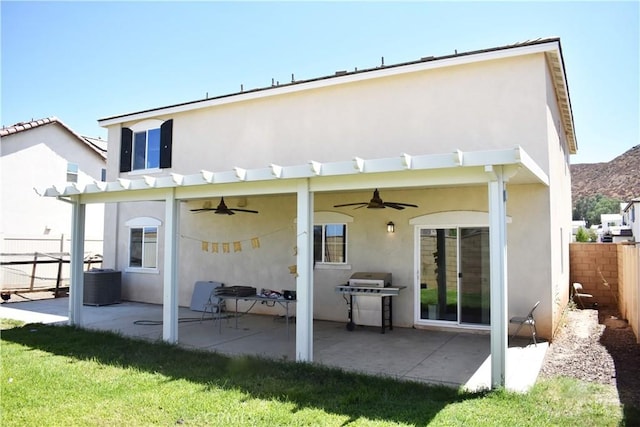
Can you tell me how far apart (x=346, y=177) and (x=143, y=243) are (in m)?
9.35

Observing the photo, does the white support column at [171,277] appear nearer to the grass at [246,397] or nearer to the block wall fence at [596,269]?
the grass at [246,397]

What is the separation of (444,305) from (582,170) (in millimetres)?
56968

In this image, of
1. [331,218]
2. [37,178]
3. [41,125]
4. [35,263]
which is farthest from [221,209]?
[41,125]

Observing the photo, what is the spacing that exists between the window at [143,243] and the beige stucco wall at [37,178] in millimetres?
3626

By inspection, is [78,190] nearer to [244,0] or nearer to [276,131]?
[276,131]

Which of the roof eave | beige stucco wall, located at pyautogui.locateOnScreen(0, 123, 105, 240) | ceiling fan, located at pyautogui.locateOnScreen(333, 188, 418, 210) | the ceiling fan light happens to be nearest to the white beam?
ceiling fan, located at pyautogui.locateOnScreen(333, 188, 418, 210)

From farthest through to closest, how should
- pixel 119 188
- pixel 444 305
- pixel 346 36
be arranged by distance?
pixel 346 36
pixel 444 305
pixel 119 188

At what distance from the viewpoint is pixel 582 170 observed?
189 feet

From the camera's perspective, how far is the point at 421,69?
9.73 meters

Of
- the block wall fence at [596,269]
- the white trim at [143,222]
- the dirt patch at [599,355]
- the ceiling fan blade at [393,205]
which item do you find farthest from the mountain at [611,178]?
the white trim at [143,222]

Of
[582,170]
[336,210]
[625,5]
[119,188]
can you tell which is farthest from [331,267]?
[582,170]

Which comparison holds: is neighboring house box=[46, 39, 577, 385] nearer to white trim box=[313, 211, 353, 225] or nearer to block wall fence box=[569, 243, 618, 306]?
white trim box=[313, 211, 353, 225]

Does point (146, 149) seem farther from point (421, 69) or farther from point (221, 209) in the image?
point (421, 69)

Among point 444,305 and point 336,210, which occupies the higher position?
point 336,210
